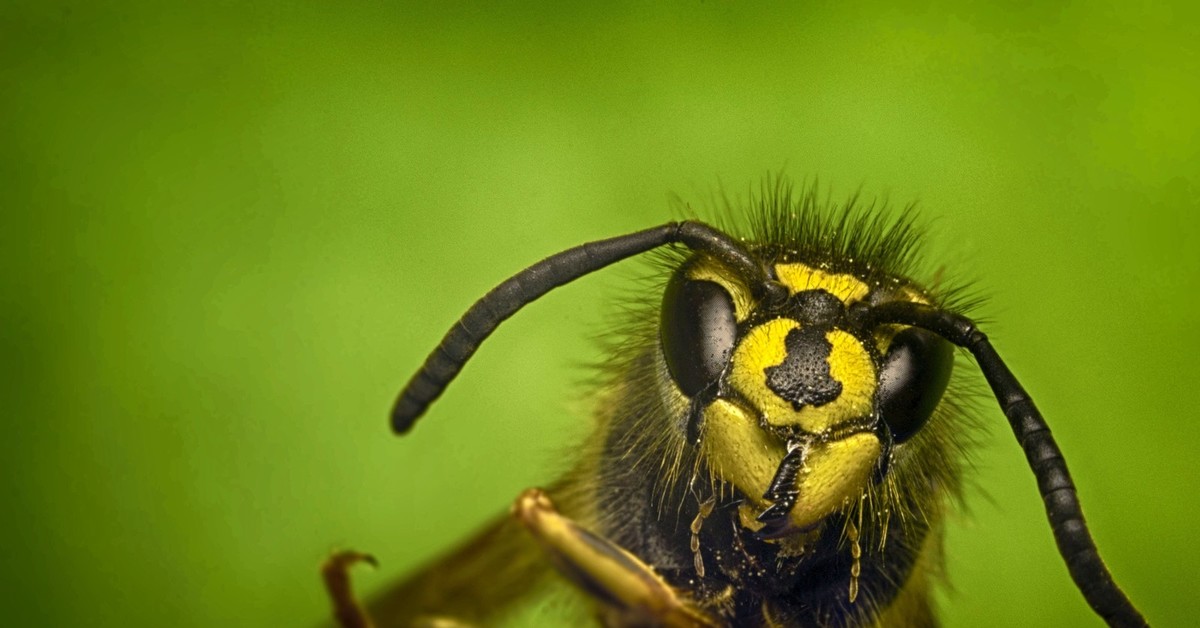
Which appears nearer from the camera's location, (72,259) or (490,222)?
(72,259)

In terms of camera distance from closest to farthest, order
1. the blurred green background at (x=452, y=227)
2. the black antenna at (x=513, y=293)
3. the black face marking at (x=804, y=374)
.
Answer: the black face marking at (x=804, y=374) → the black antenna at (x=513, y=293) → the blurred green background at (x=452, y=227)

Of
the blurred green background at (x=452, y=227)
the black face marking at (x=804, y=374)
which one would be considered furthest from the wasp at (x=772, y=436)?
the blurred green background at (x=452, y=227)

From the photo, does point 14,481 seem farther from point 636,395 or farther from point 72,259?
point 636,395

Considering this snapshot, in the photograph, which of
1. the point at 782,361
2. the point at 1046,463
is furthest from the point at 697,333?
the point at 1046,463

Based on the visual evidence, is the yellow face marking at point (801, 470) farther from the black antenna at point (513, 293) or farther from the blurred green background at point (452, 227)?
the blurred green background at point (452, 227)

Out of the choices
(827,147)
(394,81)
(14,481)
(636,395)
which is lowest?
(636,395)

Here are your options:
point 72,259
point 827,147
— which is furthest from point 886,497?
point 72,259

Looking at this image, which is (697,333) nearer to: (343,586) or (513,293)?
(513,293)
